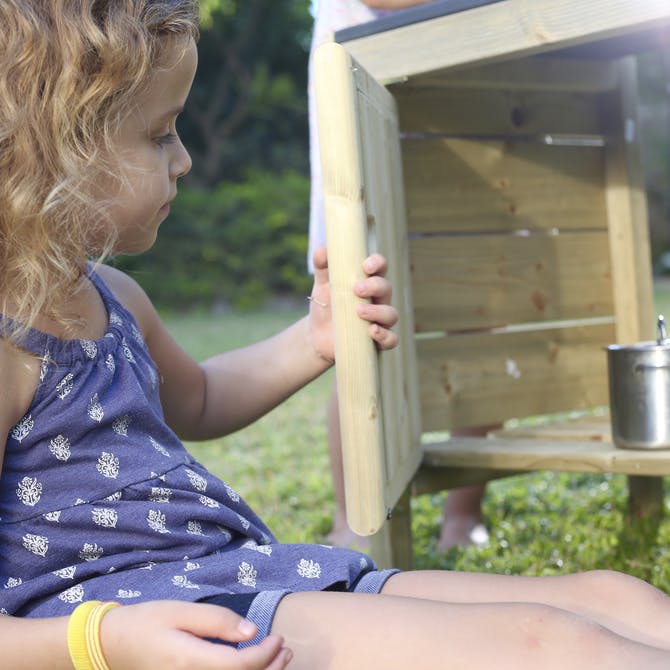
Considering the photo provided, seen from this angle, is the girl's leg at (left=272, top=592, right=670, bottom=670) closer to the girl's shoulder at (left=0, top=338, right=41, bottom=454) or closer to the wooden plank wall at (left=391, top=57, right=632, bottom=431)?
the girl's shoulder at (left=0, top=338, right=41, bottom=454)

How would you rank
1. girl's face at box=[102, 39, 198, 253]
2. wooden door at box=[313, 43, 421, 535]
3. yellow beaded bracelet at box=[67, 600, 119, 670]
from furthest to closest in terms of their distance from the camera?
wooden door at box=[313, 43, 421, 535], girl's face at box=[102, 39, 198, 253], yellow beaded bracelet at box=[67, 600, 119, 670]

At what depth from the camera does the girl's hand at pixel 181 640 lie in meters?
1.19

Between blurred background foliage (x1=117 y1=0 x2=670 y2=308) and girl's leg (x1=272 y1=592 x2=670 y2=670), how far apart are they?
1284 cm

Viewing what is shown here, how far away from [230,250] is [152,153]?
13536 millimetres

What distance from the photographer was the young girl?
1.31 meters

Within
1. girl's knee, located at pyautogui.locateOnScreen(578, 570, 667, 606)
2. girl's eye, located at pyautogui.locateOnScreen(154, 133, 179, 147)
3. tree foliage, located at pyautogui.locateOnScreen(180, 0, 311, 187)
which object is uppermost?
tree foliage, located at pyautogui.locateOnScreen(180, 0, 311, 187)

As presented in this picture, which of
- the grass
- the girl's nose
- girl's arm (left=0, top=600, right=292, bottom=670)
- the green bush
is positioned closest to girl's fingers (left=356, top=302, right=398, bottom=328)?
the girl's nose

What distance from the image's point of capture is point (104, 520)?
151cm

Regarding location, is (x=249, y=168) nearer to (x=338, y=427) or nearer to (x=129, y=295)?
(x=338, y=427)

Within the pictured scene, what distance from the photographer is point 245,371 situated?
2086 mm

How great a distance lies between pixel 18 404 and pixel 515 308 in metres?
1.58

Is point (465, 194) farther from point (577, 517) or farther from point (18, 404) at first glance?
point (18, 404)

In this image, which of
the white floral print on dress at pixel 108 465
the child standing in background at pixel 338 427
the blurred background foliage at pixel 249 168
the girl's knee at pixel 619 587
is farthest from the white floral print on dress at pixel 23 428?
the blurred background foliage at pixel 249 168

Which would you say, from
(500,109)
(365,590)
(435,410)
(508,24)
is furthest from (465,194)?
(365,590)
